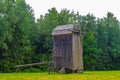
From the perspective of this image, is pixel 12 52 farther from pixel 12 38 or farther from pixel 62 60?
pixel 62 60

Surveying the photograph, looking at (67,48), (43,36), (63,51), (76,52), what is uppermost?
(43,36)

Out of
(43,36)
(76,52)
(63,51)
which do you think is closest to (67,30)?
(63,51)

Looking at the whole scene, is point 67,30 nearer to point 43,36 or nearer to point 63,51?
point 63,51

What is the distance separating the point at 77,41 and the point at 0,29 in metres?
18.3

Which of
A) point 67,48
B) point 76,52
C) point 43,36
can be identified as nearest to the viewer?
point 67,48

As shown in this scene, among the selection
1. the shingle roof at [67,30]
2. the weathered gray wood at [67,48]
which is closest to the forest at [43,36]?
the shingle roof at [67,30]

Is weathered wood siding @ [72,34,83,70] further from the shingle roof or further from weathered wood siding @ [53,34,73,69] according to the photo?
the shingle roof

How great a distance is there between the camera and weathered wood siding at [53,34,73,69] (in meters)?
42.4

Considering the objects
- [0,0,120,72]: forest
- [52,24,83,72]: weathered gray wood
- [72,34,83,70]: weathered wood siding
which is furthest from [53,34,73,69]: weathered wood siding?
[0,0,120,72]: forest

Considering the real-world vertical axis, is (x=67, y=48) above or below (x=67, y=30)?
below

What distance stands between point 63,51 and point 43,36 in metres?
25.3

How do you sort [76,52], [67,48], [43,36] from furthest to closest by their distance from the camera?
[43,36], [76,52], [67,48]

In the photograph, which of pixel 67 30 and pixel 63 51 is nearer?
pixel 67 30

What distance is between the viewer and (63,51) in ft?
141
